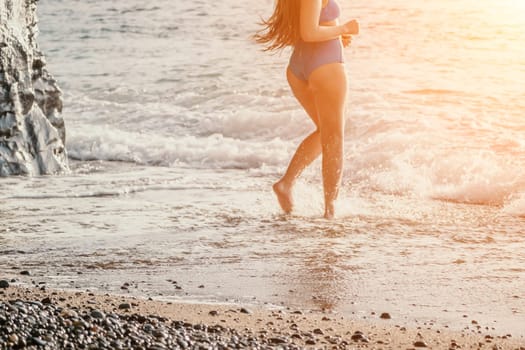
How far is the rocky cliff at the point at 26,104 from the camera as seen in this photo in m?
9.20

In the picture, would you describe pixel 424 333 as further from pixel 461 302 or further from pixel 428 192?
pixel 428 192

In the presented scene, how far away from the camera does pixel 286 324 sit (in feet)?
14.7

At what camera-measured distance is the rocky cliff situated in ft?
30.2

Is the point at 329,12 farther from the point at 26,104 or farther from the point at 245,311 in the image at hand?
the point at 26,104

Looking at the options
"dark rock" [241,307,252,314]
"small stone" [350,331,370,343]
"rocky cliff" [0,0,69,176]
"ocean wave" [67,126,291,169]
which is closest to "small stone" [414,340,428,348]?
"small stone" [350,331,370,343]

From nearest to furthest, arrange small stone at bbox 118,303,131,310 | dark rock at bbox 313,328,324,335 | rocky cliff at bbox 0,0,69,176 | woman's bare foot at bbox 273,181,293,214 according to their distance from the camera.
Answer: dark rock at bbox 313,328,324,335, small stone at bbox 118,303,131,310, woman's bare foot at bbox 273,181,293,214, rocky cliff at bbox 0,0,69,176

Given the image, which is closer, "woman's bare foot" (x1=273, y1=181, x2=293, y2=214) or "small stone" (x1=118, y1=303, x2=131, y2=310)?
"small stone" (x1=118, y1=303, x2=131, y2=310)

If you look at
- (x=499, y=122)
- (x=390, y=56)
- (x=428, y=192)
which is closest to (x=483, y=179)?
(x=428, y=192)

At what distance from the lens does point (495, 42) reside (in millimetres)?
18297

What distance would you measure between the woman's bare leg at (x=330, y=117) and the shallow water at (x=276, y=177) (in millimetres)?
288

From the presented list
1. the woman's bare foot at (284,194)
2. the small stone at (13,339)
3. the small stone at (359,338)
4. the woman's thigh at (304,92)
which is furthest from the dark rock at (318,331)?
the woman's bare foot at (284,194)

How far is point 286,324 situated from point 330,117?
2608mm

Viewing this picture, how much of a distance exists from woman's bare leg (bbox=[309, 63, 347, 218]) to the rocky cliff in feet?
11.2

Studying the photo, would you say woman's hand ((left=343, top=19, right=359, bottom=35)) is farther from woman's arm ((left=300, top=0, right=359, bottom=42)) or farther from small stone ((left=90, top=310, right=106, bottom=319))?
small stone ((left=90, top=310, right=106, bottom=319))
